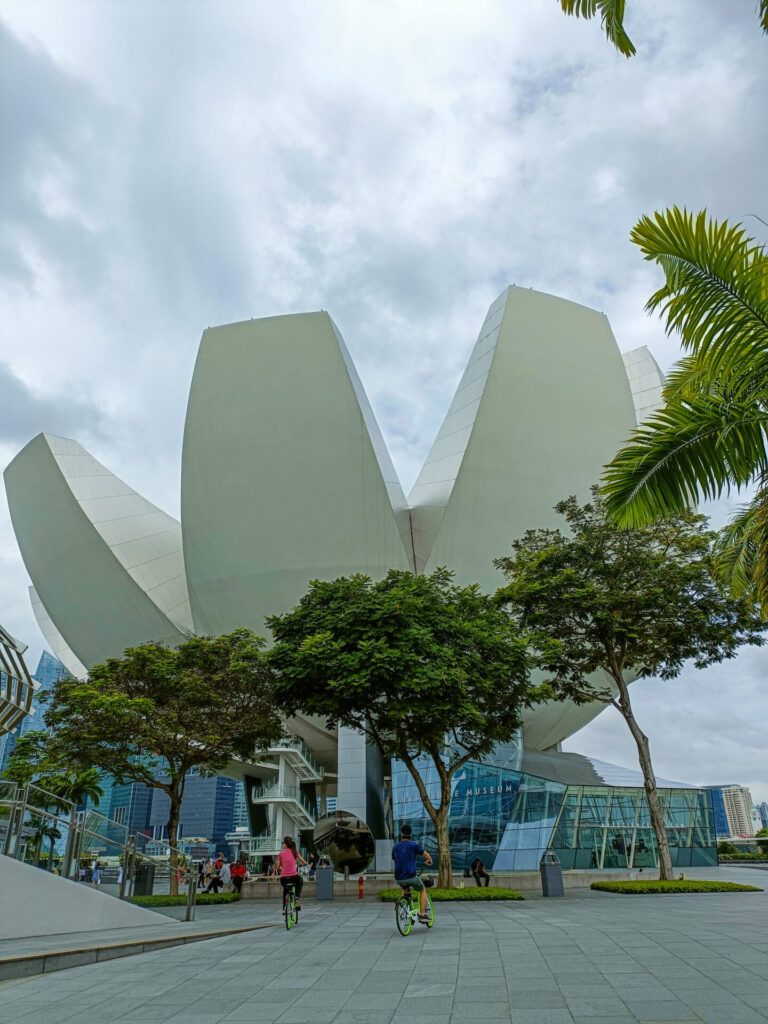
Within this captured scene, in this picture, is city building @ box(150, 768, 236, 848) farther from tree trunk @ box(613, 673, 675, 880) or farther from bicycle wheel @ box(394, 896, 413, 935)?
bicycle wheel @ box(394, 896, 413, 935)

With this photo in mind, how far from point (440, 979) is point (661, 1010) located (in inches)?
75.7

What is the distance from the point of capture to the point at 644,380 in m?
37.7

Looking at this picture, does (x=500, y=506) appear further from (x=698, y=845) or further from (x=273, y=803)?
(x=273, y=803)

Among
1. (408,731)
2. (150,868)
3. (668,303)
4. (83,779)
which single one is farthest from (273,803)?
(668,303)

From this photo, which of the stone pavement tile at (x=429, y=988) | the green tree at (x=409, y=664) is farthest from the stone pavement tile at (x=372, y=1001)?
the green tree at (x=409, y=664)

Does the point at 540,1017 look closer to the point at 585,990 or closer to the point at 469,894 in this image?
the point at 585,990

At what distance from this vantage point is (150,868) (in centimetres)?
1330

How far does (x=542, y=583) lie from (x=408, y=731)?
482 centimetres

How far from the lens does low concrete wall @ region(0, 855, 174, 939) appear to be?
9.50 meters

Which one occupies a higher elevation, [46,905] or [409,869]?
[409,869]

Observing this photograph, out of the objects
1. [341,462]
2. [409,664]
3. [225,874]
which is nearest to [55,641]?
[225,874]

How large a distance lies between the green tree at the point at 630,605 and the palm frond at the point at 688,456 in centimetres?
1216

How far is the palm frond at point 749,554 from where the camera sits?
668 centimetres

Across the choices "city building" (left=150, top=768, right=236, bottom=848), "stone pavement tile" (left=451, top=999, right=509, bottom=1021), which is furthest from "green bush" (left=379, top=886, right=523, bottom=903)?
"city building" (left=150, top=768, right=236, bottom=848)
